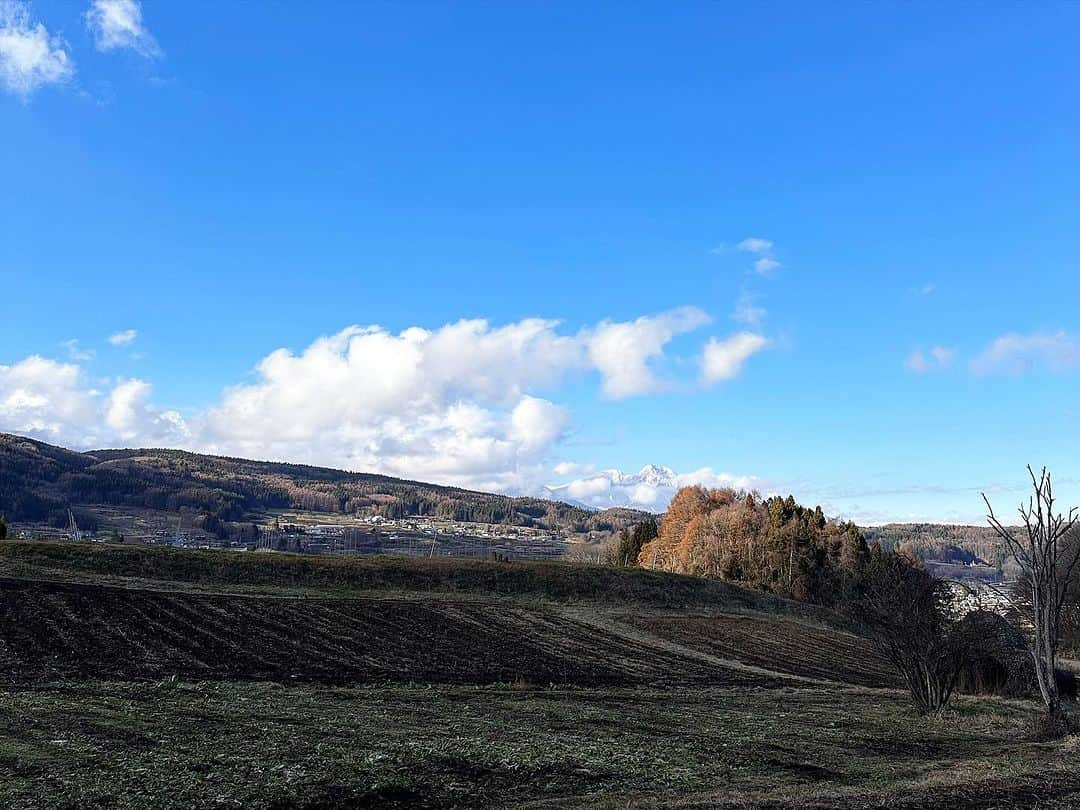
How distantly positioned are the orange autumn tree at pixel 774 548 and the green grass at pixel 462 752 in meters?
66.6

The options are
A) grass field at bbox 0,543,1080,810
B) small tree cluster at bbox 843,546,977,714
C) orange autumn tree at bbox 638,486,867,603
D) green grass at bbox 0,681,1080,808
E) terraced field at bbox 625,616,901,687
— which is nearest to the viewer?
green grass at bbox 0,681,1080,808

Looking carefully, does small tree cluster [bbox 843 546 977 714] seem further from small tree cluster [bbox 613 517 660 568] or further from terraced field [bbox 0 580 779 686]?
small tree cluster [bbox 613 517 660 568]

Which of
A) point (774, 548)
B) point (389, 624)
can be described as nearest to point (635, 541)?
point (774, 548)

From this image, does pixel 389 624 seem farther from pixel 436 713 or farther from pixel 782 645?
pixel 782 645

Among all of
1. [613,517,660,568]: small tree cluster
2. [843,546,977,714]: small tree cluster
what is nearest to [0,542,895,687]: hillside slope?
[843,546,977,714]: small tree cluster

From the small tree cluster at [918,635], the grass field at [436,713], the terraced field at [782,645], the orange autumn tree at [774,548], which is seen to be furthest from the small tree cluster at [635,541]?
the small tree cluster at [918,635]

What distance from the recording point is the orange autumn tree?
84312mm

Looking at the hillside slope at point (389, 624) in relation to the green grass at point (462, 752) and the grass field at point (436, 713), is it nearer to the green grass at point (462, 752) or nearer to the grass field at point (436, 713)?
the grass field at point (436, 713)

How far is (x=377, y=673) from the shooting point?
25219 millimetres

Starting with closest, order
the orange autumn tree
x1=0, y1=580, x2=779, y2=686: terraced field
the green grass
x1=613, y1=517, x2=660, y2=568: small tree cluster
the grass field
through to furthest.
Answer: the green grass < the grass field < x1=0, y1=580, x2=779, y2=686: terraced field < the orange autumn tree < x1=613, y1=517, x2=660, y2=568: small tree cluster

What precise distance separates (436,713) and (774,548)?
246ft

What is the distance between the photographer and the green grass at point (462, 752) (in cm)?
1066

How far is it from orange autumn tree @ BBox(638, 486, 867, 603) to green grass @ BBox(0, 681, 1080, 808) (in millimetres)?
66609

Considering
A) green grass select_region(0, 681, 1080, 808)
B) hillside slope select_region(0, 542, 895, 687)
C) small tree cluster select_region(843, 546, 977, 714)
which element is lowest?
hillside slope select_region(0, 542, 895, 687)
